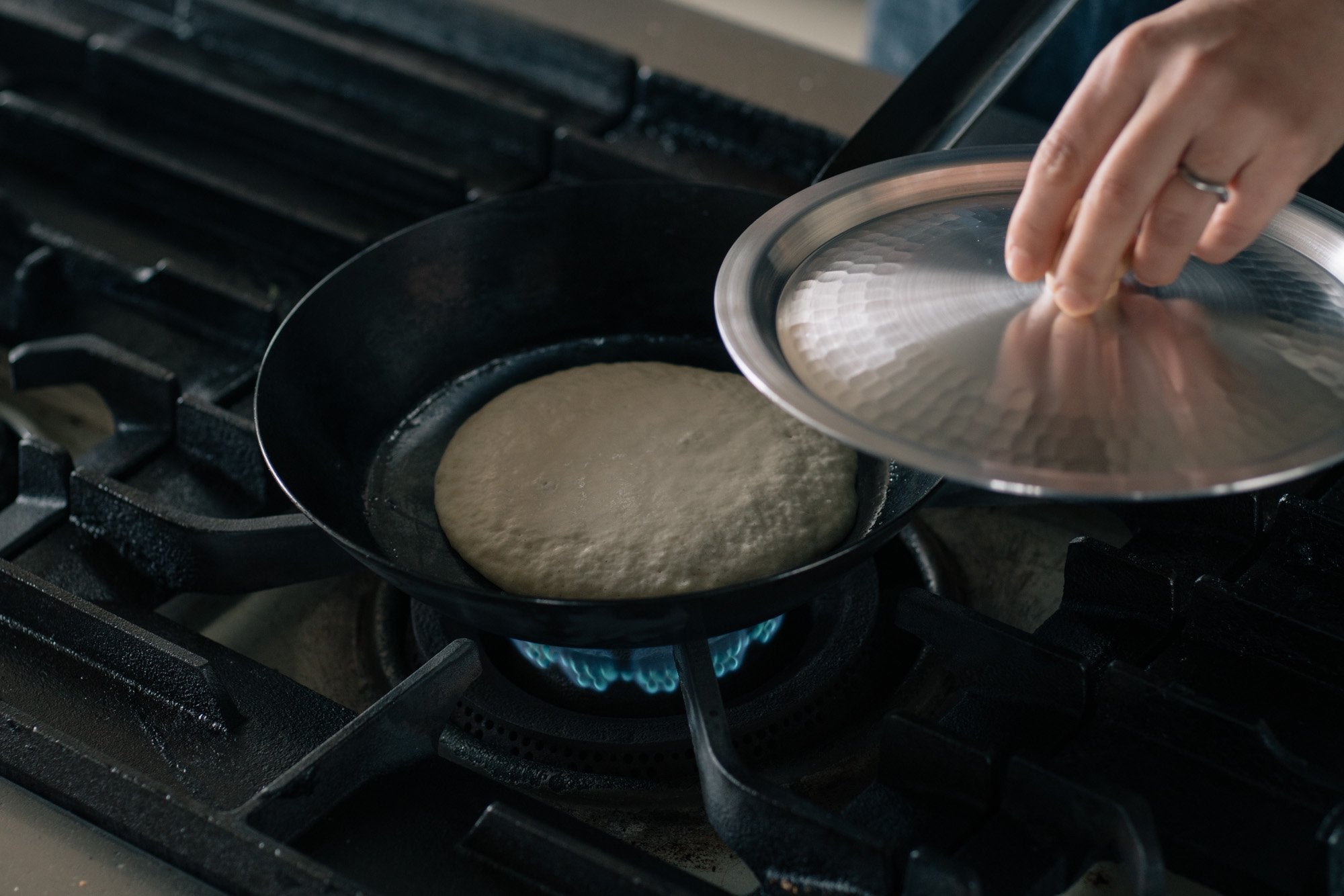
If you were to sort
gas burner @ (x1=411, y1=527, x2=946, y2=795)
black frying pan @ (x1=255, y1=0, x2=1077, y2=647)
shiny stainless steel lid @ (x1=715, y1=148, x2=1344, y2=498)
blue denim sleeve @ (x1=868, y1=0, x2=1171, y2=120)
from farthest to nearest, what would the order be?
blue denim sleeve @ (x1=868, y1=0, x2=1171, y2=120)
black frying pan @ (x1=255, y1=0, x2=1077, y2=647)
gas burner @ (x1=411, y1=527, x2=946, y2=795)
shiny stainless steel lid @ (x1=715, y1=148, x2=1344, y2=498)

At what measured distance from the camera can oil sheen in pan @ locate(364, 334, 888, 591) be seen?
86 centimetres

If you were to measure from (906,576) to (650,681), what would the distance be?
0.21m

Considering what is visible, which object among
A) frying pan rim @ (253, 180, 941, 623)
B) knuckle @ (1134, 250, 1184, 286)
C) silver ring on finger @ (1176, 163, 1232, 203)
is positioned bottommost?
frying pan rim @ (253, 180, 941, 623)

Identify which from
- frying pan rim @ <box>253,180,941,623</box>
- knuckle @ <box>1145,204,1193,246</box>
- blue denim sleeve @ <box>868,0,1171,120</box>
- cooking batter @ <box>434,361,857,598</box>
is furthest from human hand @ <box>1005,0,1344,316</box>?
blue denim sleeve @ <box>868,0,1171,120</box>

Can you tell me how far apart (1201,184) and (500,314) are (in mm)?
537

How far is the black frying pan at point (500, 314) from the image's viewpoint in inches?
33.8

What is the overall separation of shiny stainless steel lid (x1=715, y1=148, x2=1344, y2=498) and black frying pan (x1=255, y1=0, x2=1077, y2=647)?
0.10 metres

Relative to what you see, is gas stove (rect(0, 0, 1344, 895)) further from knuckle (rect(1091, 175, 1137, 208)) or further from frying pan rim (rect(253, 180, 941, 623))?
knuckle (rect(1091, 175, 1137, 208))

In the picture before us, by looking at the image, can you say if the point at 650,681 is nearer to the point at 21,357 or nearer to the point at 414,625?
the point at 414,625

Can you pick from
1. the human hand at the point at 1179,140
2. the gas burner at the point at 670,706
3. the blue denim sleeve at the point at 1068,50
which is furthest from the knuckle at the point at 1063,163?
the blue denim sleeve at the point at 1068,50

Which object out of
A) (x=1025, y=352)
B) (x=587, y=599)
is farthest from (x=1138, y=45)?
(x=587, y=599)

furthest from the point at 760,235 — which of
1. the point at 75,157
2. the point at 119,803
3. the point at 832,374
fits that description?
the point at 75,157

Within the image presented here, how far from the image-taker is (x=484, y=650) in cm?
83

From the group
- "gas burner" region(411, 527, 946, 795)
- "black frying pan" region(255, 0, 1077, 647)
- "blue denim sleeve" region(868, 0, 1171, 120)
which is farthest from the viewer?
"blue denim sleeve" region(868, 0, 1171, 120)
